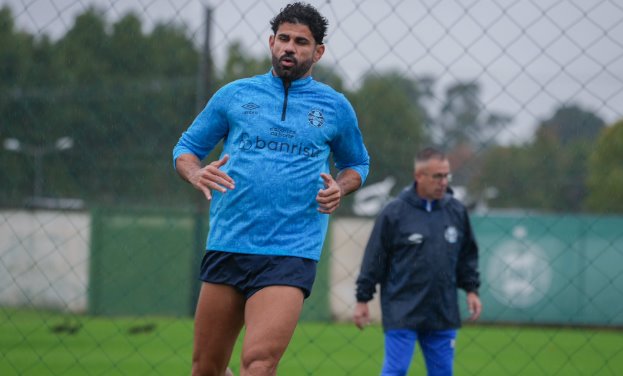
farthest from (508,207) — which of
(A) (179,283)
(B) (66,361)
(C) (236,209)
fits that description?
(C) (236,209)

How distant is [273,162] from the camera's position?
3.98m

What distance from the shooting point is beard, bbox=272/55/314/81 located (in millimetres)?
4082

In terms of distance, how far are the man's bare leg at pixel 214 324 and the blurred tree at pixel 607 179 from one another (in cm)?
643

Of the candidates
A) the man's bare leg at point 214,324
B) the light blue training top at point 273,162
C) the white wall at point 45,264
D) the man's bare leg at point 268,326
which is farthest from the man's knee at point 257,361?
the white wall at point 45,264

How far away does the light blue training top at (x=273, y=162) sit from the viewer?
397cm

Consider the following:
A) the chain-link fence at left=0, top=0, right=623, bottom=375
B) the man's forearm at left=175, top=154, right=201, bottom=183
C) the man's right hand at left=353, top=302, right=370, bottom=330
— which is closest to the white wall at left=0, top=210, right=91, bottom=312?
the chain-link fence at left=0, top=0, right=623, bottom=375

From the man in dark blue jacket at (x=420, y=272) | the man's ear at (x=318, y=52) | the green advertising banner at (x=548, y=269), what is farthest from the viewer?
the green advertising banner at (x=548, y=269)

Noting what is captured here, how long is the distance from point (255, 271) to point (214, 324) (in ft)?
0.97

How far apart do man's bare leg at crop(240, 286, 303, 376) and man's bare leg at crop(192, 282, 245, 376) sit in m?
0.11

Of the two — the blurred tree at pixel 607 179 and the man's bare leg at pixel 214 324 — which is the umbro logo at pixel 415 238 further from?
the blurred tree at pixel 607 179

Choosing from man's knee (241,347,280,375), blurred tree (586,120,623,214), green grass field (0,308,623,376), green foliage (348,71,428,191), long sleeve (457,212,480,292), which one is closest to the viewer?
man's knee (241,347,280,375)

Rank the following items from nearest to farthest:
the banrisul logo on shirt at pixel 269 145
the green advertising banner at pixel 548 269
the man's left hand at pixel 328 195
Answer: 1. the man's left hand at pixel 328 195
2. the banrisul logo on shirt at pixel 269 145
3. the green advertising banner at pixel 548 269

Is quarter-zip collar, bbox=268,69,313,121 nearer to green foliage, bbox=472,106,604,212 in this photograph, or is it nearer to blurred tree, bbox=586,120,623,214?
blurred tree, bbox=586,120,623,214

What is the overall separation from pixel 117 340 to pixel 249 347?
26.3 ft
